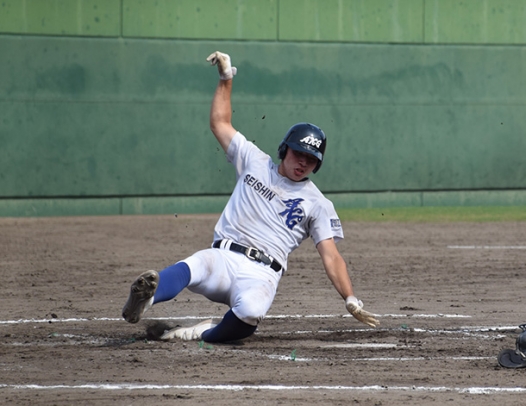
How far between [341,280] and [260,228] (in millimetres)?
619

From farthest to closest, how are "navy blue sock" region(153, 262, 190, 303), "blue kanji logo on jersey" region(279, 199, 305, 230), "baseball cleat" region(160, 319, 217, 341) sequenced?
"blue kanji logo on jersey" region(279, 199, 305, 230) → "baseball cleat" region(160, 319, 217, 341) → "navy blue sock" region(153, 262, 190, 303)

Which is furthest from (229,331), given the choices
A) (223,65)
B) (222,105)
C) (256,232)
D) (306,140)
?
(223,65)

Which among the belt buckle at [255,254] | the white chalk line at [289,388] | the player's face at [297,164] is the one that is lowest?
the white chalk line at [289,388]

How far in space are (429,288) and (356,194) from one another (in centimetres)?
712

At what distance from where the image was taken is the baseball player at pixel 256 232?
6.31 metres

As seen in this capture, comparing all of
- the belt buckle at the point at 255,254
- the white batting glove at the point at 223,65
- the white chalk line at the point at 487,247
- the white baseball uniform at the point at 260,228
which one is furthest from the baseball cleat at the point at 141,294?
the white chalk line at the point at 487,247

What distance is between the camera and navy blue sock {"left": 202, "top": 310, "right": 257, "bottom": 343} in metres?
6.27

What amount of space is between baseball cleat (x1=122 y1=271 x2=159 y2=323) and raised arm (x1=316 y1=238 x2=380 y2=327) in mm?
1118

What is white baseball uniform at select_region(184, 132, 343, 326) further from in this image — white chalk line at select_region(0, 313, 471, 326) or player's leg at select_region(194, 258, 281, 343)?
white chalk line at select_region(0, 313, 471, 326)

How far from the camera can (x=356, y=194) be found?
16328 mm

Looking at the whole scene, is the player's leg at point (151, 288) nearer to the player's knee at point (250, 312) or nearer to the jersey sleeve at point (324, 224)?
the player's knee at point (250, 312)

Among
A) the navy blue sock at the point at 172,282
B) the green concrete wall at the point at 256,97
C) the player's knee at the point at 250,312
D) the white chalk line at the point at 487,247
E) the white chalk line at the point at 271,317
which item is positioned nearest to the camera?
the navy blue sock at the point at 172,282

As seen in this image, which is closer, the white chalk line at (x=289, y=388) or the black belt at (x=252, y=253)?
the white chalk line at (x=289, y=388)

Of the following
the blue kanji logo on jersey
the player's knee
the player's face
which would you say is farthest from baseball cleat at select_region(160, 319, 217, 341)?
the player's face
